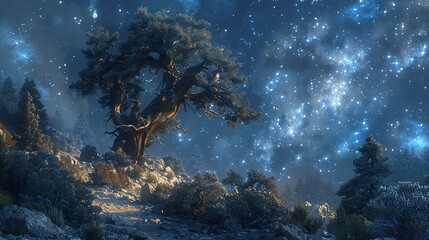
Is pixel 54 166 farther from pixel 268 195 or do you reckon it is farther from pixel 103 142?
pixel 103 142

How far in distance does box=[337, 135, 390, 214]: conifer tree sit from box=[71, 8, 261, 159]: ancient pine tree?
9240mm

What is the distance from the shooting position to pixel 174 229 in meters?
8.96

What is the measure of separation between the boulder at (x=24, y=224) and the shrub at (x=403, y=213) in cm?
674

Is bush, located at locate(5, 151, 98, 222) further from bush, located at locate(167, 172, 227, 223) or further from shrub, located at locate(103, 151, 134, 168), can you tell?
shrub, located at locate(103, 151, 134, 168)

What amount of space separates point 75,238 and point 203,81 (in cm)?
1797

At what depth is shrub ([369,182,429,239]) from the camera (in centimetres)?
739

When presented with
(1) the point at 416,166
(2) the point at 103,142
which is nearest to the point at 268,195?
(1) the point at 416,166

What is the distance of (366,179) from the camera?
14.4 meters

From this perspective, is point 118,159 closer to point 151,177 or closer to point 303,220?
point 151,177

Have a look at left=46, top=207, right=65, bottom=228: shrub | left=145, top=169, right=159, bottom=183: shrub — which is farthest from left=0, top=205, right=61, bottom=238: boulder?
left=145, top=169, right=159, bottom=183: shrub

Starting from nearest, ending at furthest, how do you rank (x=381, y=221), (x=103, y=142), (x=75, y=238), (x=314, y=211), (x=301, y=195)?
(x=75, y=238), (x=381, y=221), (x=314, y=211), (x=301, y=195), (x=103, y=142)

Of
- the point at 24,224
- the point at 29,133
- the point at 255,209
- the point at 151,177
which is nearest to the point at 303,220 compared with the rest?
the point at 255,209

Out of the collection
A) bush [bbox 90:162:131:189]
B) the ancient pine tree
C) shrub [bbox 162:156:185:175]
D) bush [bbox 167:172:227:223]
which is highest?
the ancient pine tree

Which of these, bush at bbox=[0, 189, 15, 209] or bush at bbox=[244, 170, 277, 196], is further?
bush at bbox=[244, 170, 277, 196]
